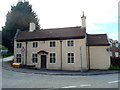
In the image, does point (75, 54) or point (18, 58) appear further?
point (18, 58)

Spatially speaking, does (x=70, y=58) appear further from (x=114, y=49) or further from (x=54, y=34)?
(x=114, y=49)

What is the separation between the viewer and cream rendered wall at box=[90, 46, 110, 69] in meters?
19.7

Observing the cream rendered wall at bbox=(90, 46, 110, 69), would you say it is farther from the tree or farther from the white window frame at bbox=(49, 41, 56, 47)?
the tree

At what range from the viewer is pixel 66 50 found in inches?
800

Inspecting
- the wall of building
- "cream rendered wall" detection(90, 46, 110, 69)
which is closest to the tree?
the wall of building

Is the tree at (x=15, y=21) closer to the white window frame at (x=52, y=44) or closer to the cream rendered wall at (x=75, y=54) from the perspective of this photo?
the white window frame at (x=52, y=44)

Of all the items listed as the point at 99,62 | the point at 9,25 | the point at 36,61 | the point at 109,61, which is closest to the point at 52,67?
the point at 36,61

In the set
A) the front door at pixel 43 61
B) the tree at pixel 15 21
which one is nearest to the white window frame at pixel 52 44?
the front door at pixel 43 61

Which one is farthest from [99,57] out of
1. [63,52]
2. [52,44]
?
[52,44]

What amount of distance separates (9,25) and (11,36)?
2.90m

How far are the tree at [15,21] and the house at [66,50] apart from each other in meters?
7.16

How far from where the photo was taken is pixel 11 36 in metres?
28.9

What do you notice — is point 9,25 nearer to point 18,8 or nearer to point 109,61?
point 18,8

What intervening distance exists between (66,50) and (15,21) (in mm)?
16416
